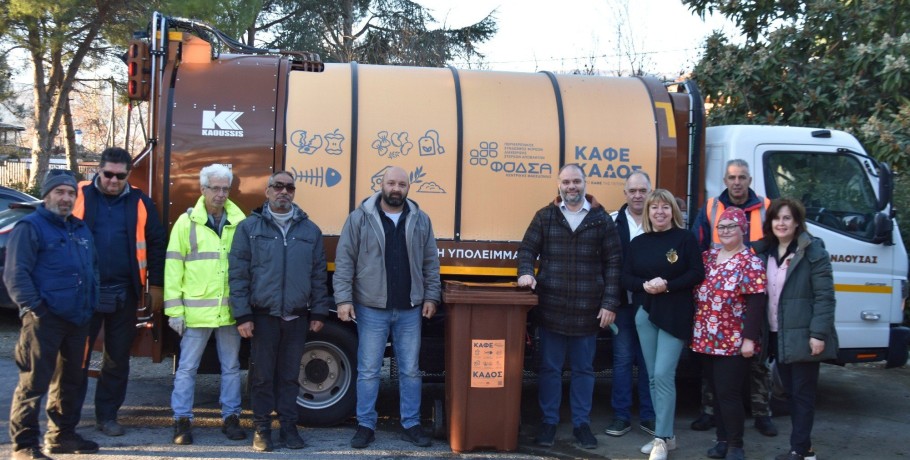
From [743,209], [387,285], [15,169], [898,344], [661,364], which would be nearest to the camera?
[661,364]

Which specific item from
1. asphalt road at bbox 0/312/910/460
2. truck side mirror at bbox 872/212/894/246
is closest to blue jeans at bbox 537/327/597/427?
Answer: asphalt road at bbox 0/312/910/460

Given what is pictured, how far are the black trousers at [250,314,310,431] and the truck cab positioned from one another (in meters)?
3.72

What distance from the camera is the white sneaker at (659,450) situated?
5.82 meters

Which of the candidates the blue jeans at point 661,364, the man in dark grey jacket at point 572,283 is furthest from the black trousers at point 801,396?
the man in dark grey jacket at point 572,283

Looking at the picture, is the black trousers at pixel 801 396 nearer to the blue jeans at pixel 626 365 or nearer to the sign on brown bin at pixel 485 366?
the blue jeans at pixel 626 365

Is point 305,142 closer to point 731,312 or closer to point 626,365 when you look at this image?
point 626,365

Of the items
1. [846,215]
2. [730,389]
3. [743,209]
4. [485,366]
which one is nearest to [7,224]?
[485,366]

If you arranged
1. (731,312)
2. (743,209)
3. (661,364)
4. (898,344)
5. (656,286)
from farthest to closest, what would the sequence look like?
(898,344) → (743,209) → (661,364) → (656,286) → (731,312)

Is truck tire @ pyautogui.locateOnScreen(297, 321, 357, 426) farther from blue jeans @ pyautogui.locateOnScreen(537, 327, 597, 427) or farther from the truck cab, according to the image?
the truck cab

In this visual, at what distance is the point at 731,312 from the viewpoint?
5.61 meters

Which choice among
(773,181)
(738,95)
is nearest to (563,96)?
(773,181)

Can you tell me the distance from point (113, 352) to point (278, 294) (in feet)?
4.38

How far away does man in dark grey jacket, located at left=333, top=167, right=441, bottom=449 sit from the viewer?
233 inches

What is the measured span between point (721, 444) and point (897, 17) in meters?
7.95
